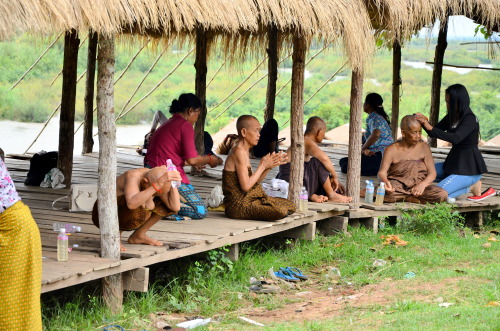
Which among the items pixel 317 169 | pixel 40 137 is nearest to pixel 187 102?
pixel 317 169

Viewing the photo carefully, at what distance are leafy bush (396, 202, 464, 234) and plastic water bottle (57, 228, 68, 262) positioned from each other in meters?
4.20

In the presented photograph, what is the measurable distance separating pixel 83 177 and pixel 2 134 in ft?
55.5

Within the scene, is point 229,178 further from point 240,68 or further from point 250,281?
point 240,68

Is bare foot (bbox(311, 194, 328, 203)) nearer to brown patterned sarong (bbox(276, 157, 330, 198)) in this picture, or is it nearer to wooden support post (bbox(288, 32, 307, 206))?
brown patterned sarong (bbox(276, 157, 330, 198))

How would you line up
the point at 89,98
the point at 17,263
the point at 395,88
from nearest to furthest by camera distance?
the point at 17,263
the point at 89,98
the point at 395,88

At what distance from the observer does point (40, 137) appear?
26906 mm

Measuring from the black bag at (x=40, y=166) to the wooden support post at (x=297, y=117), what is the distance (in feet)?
10.2

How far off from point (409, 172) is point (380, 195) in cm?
50

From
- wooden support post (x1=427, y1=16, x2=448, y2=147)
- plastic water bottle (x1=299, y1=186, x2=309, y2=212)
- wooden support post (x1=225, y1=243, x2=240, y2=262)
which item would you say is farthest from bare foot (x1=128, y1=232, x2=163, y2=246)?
wooden support post (x1=427, y1=16, x2=448, y2=147)

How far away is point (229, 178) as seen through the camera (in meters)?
7.21

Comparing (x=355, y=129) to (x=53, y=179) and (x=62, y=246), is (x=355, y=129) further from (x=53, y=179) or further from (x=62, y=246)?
(x=62, y=246)

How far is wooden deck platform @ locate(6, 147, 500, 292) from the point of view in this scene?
17.5ft

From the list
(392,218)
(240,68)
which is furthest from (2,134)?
(392,218)

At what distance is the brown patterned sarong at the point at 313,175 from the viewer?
8336mm
